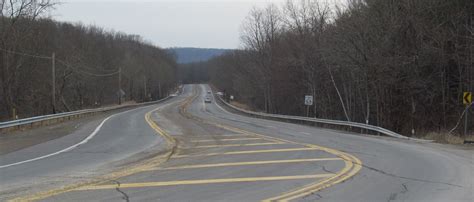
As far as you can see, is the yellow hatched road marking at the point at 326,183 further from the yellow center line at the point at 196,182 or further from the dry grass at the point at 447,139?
the dry grass at the point at 447,139

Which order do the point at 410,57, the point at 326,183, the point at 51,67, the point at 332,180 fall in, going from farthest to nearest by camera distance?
the point at 51,67
the point at 410,57
the point at 332,180
the point at 326,183

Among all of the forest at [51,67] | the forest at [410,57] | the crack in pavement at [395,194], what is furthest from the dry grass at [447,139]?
the forest at [51,67]

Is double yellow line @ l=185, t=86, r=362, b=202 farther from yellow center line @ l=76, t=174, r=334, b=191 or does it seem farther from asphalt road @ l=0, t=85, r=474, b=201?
yellow center line @ l=76, t=174, r=334, b=191

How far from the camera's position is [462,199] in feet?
27.7

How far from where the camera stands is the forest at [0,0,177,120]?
51.3 m

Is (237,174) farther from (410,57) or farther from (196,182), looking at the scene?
(410,57)

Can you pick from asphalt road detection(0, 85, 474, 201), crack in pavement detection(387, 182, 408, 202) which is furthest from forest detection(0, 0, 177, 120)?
crack in pavement detection(387, 182, 408, 202)

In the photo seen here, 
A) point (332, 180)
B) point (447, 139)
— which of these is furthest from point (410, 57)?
point (332, 180)

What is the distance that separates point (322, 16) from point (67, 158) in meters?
43.3

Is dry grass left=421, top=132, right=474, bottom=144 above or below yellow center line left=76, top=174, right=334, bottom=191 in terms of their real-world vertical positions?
below

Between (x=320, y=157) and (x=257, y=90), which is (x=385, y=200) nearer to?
(x=320, y=157)

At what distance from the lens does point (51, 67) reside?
202 ft

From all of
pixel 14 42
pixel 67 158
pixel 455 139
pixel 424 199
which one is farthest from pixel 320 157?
pixel 14 42

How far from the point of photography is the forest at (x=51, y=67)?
51312mm
